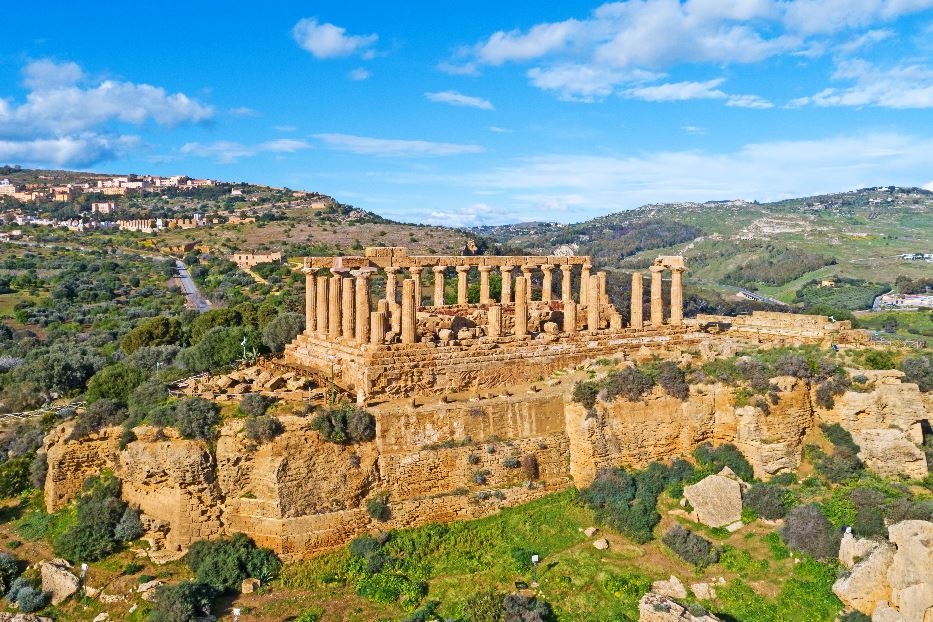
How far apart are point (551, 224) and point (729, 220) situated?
52.9 metres

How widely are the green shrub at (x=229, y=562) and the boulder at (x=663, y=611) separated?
346 inches

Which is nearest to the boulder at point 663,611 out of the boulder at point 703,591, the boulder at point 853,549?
the boulder at point 703,591

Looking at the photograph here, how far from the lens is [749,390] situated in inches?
828

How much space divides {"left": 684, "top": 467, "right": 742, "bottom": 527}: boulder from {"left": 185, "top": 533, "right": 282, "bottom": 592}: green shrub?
436 inches

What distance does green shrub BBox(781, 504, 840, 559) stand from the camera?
16812mm

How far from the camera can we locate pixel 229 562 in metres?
17.1

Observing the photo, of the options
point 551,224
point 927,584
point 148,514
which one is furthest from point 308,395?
point 551,224

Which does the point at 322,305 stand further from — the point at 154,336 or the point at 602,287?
the point at 154,336

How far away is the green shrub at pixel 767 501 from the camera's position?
60.5 feet

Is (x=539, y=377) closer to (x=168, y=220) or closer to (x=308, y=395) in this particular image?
(x=308, y=395)

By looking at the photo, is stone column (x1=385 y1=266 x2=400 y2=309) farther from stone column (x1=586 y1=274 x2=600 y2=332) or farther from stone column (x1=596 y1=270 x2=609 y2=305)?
stone column (x1=596 y1=270 x2=609 y2=305)

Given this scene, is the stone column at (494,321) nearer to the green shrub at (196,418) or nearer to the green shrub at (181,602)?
the green shrub at (196,418)

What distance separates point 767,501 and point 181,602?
48.3ft

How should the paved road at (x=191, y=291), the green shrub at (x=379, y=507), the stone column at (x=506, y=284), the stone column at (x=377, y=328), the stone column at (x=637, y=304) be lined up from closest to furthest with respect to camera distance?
1. the green shrub at (x=379, y=507)
2. the stone column at (x=377, y=328)
3. the stone column at (x=637, y=304)
4. the stone column at (x=506, y=284)
5. the paved road at (x=191, y=291)
